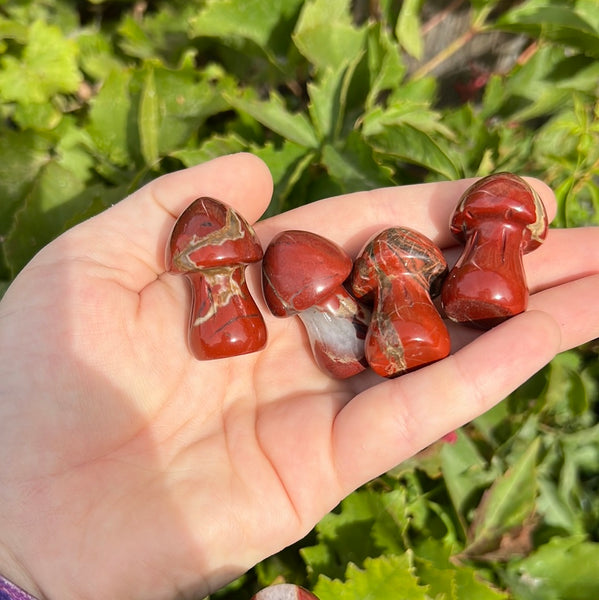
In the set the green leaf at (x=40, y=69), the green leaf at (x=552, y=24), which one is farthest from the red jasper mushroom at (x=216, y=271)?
the green leaf at (x=552, y=24)

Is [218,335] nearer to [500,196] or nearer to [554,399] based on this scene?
[500,196]

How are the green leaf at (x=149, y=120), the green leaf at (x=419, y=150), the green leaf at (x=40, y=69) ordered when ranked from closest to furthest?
the green leaf at (x=419, y=150) → the green leaf at (x=149, y=120) → the green leaf at (x=40, y=69)

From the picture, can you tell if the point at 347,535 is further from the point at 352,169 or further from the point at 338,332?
the point at 352,169

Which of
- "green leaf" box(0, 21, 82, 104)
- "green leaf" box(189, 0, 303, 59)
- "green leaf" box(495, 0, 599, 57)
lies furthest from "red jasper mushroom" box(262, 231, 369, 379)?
"green leaf" box(0, 21, 82, 104)

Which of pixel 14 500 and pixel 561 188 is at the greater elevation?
pixel 561 188

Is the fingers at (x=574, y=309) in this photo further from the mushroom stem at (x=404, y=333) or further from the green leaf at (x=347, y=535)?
the green leaf at (x=347, y=535)

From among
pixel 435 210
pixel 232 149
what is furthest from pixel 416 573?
pixel 232 149

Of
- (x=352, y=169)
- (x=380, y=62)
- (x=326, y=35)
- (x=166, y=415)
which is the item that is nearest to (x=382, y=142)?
(x=352, y=169)
